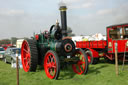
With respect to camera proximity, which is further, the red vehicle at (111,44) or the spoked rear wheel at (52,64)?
the red vehicle at (111,44)

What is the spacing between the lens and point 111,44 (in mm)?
8227

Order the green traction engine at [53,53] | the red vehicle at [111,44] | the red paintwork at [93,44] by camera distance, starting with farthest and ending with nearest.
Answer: the red paintwork at [93,44], the red vehicle at [111,44], the green traction engine at [53,53]

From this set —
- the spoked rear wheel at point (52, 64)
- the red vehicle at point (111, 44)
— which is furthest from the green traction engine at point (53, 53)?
the red vehicle at point (111, 44)

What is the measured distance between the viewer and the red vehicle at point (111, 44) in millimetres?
7969

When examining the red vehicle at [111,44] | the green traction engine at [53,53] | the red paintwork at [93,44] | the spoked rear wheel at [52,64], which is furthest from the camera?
the red paintwork at [93,44]

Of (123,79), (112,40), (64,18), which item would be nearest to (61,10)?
(64,18)

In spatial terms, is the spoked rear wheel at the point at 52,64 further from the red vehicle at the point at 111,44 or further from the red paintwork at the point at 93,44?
the red paintwork at the point at 93,44

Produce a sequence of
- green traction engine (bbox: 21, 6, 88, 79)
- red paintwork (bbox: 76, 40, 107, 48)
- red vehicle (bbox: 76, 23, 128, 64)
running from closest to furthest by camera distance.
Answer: green traction engine (bbox: 21, 6, 88, 79) → red vehicle (bbox: 76, 23, 128, 64) → red paintwork (bbox: 76, 40, 107, 48)

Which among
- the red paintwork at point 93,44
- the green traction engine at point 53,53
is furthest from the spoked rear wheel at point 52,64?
the red paintwork at point 93,44

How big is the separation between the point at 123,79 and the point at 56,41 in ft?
9.94

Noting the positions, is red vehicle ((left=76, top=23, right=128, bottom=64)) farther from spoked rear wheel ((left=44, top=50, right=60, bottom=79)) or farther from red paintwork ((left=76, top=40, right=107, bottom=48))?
spoked rear wheel ((left=44, top=50, right=60, bottom=79))

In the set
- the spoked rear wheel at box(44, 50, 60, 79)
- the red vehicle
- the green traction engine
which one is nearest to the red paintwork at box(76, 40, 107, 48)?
the red vehicle

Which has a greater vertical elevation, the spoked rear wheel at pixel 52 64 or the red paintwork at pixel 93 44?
the red paintwork at pixel 93 44

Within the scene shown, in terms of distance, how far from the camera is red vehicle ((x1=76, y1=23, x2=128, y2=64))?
7969mm
